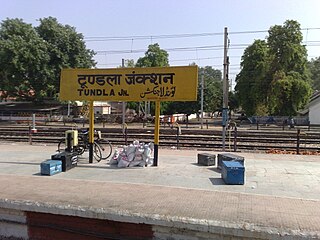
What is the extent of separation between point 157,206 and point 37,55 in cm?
3371

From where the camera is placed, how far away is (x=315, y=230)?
15.6 feet

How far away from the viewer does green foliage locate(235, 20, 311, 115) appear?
40156 millimetres

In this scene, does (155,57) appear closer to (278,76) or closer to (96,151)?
(278,76)

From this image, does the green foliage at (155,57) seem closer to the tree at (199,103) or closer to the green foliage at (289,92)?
the tree at (199,103)

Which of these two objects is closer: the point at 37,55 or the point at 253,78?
the point at 37,55

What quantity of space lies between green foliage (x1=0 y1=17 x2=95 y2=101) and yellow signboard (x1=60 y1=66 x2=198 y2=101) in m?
26.9

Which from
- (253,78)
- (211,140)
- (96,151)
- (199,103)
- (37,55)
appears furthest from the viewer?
(199,103)

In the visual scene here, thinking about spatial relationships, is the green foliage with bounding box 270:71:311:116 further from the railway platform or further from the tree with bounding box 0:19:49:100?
the railway platform

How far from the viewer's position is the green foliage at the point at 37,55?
35.1 meters

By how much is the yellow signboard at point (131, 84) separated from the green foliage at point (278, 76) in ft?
107

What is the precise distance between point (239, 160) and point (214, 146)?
252 inches

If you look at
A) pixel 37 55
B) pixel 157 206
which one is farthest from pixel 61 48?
pixel 157 206

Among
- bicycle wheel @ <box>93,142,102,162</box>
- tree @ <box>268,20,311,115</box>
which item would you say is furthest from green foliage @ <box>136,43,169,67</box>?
bicycle wheel @ <box>93,142,102,162</box>

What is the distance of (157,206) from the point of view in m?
5.79
